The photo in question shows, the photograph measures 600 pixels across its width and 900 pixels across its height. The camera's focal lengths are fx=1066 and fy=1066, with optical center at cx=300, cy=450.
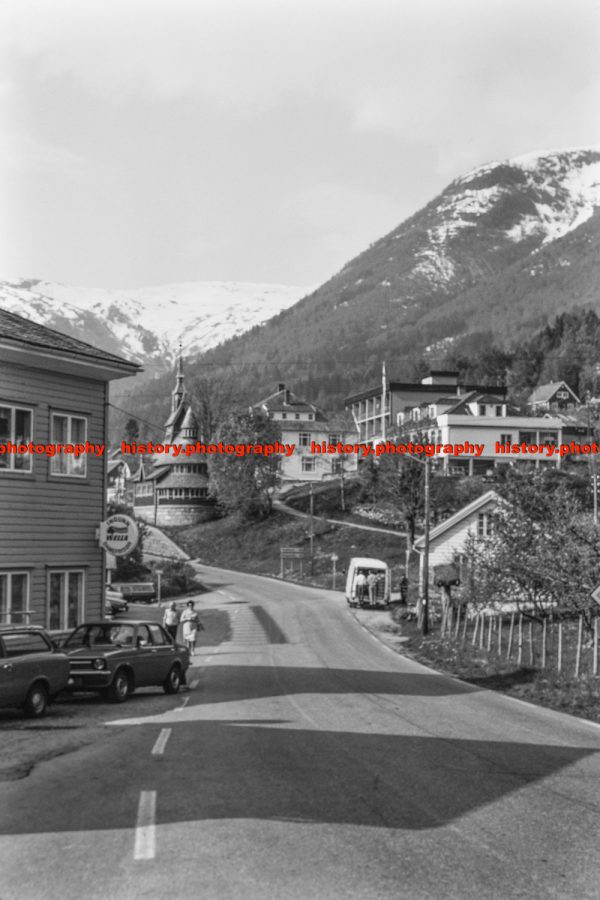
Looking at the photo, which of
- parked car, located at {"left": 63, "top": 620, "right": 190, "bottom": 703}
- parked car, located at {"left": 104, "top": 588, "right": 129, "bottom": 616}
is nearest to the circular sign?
parked car, located at {"left": 63, "top": 620, "right": 190, "bottom": 703}

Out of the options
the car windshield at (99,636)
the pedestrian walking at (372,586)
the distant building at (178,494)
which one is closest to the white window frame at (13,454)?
the car windshield at (99,636)

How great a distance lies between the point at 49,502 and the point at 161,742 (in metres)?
12.2

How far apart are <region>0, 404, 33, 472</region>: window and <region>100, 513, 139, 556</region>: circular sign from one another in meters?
2.55

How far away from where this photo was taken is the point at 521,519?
120 feet

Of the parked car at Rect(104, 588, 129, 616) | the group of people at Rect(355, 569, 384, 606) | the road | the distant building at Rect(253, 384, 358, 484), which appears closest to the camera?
the road

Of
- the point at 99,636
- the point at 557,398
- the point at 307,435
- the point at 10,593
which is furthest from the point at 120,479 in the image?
the point at 99,636

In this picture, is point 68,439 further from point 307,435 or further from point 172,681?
point 307,435

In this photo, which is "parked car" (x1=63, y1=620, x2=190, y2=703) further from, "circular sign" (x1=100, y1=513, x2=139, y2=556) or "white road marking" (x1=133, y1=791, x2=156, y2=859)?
"white road marking" (x1=133, y1=791, x2=156, y2=859)

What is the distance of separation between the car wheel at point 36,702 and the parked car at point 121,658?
6.66ft

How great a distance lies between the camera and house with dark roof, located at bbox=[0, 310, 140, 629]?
79.3ft

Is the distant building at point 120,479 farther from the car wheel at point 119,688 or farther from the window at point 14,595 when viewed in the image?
the car wheel at point 119,688

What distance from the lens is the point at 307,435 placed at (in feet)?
430

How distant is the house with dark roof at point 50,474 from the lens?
24172 millimetres

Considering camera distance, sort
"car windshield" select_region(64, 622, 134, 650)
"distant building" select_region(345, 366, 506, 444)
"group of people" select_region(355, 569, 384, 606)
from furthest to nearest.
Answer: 1. "distant building" select_region(345, 366, 506, 444)
2. "group of people" select_region(355, 569, 384, 606)
3. "car windshield" select_region(64, 622, 134, 650)
